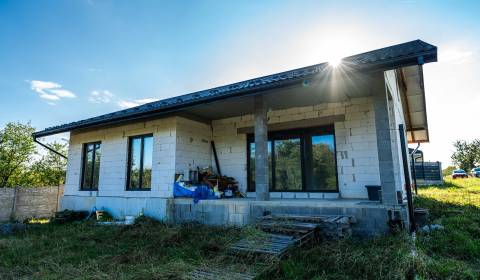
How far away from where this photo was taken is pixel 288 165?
686 centimetres

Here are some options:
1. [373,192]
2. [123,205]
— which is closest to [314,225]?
[373,192]

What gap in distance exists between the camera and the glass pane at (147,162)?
24.1 feet

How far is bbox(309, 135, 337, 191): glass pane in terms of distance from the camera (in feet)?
20.6

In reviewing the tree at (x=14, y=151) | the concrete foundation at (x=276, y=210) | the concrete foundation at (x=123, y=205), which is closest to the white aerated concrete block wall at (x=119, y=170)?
the concrete foundation at (x=123, y=205)

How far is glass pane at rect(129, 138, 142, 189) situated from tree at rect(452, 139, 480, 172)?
49708mm

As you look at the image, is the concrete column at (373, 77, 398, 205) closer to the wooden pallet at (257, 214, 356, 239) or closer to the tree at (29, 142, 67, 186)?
the wooden pallet at (257, 214, 356, 239)

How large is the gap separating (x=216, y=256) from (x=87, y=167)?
24.0 ft

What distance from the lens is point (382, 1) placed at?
5.42 metres

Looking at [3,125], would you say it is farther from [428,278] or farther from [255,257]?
[428,278]

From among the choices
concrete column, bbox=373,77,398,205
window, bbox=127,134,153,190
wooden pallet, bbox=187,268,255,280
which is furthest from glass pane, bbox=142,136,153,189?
concrete column, bbox=373,77,398,205

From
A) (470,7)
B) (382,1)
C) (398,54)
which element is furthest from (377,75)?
(470,7)

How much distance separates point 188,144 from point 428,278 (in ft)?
19.3

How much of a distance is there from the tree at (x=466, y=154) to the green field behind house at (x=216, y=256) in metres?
46.0

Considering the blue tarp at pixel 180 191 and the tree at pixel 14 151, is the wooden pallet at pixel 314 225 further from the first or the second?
the tree at pixel 14 151
